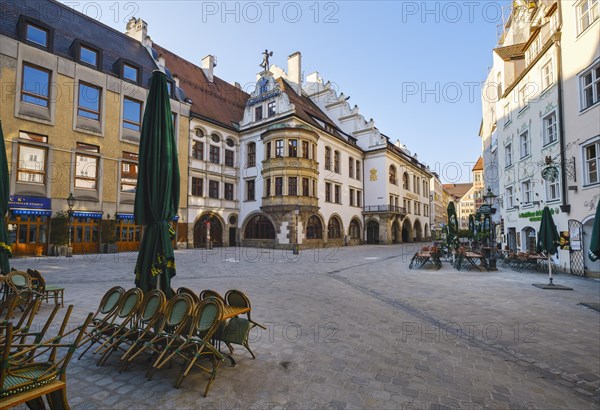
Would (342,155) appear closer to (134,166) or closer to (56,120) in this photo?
(134,166)

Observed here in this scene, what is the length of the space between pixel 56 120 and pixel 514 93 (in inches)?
1132

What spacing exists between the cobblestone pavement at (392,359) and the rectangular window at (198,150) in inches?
866

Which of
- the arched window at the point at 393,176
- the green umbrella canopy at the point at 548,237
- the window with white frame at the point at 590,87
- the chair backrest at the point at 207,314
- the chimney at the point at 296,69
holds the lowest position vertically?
the chair backrest at the point at 207,314

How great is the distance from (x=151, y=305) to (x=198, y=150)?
90.7 ft

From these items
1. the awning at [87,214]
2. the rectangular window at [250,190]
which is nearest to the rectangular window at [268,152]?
the rectangular window at [250,190]

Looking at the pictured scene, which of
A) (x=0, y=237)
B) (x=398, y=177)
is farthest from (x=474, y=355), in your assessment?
(x=398, y=177)

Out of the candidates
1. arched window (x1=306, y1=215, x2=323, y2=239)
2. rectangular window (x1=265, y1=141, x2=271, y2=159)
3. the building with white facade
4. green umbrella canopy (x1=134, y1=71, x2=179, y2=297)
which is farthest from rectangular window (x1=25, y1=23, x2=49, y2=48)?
the building with white facade

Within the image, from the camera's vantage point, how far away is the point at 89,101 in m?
22.6

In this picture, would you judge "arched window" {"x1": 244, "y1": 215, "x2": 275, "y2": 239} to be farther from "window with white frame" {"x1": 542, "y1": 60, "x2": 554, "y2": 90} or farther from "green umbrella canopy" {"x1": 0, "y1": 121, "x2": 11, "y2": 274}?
"green umbrella canopy" {"x1": 0, "y1": 121, "x2": 11, "y2": 274}

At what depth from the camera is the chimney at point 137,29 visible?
1147 inches

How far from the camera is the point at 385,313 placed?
23.3ft

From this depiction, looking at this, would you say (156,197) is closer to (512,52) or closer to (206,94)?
(512,52)

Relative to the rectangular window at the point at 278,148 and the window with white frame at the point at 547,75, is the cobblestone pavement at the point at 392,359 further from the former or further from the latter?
the rectangular window at the point at 278,148

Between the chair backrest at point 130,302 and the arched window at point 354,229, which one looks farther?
the arched window at point 354,229
